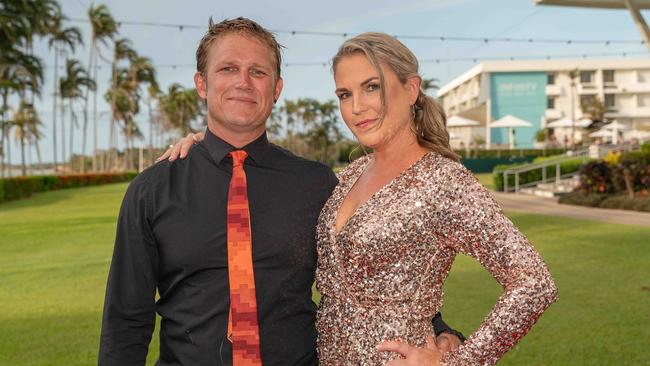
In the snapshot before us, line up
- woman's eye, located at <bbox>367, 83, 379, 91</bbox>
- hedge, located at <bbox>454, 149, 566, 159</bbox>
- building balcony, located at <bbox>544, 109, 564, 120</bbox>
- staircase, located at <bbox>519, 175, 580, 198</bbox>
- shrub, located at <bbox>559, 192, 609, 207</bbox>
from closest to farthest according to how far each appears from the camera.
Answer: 1. woman's eye, located at <bbox>367, 83, 379, 91</bbox>
2. shrub, located at <bbox>559, 192, 609, 207</bbox>
3. staircase, located at <bbox>519, 175, 580, 198</bbox>
4. hedge, located at <bbox>454, 149, 566, 159</bbox>
5. building balcony, located at <bbox>544, 109, 564, 120</bbox>

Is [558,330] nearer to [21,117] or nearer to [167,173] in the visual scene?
[167,173]

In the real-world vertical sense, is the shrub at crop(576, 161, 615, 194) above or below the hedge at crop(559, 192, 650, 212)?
above

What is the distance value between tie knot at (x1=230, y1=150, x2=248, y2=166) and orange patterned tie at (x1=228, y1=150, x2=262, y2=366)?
6.4 inches

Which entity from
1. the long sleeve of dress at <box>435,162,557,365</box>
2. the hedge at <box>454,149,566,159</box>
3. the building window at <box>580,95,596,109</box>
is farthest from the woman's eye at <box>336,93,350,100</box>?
the building window at <box>580,95,596,109</box>

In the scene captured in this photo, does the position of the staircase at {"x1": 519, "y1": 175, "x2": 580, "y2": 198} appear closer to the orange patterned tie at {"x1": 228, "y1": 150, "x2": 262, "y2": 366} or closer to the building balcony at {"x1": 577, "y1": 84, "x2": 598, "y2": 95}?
the orange patterned tie at {"x1": 228, "y1": 150, "x2": 262, "y2": 366}

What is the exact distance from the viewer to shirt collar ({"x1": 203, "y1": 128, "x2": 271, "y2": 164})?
2.42 meters

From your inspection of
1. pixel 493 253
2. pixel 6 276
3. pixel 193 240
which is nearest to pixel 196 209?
pixel 193 240

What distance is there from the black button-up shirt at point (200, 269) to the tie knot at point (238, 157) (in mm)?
37

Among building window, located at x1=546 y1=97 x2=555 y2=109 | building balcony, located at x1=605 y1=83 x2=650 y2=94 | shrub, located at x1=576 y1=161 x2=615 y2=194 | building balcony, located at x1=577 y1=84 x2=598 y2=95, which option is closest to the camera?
shrub, located at x1=576 y1=161 x2=615 y2=194

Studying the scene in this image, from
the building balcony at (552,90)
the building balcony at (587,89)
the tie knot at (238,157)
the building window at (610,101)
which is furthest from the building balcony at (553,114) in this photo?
the tie knot at (238,157)

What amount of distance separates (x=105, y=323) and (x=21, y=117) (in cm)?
7421

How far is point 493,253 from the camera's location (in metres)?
2.00

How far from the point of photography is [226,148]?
243 centimetres

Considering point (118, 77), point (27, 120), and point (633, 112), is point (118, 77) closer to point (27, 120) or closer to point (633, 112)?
point (27, 120)
